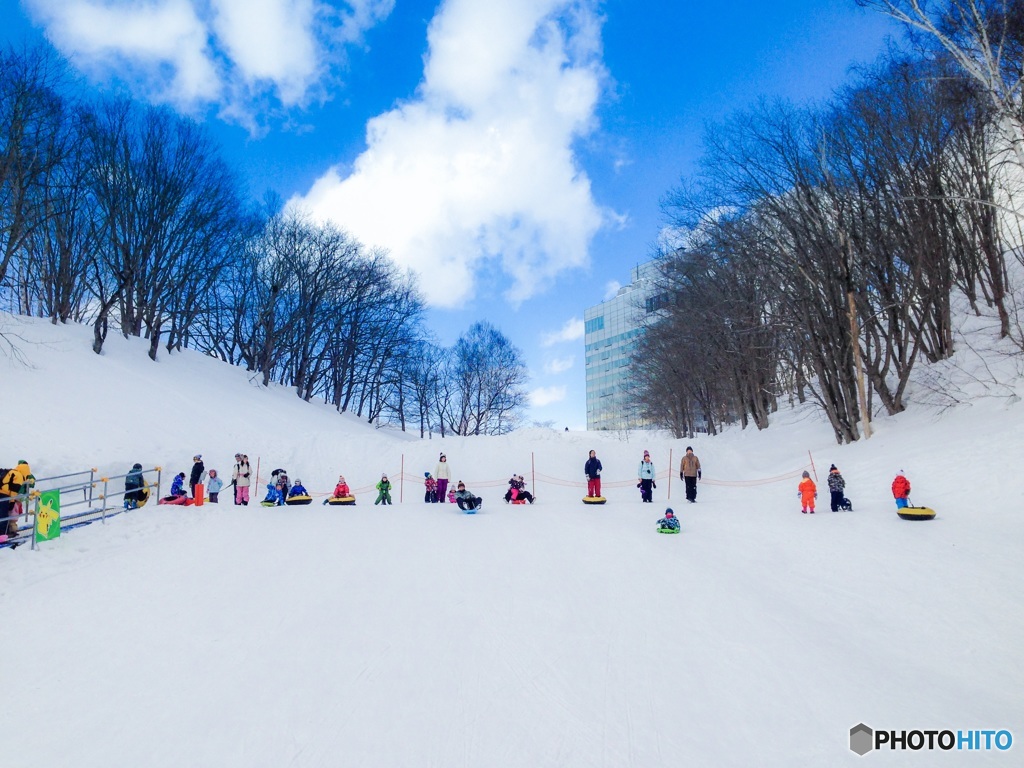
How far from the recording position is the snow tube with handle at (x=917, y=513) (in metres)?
10.9

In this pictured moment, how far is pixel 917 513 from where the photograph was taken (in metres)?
10.9

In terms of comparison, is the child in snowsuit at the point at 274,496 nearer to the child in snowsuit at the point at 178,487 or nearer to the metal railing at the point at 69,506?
the child in snowsuit at the point at 178,487

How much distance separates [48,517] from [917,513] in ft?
58.0

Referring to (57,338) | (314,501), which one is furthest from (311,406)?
(314,501)

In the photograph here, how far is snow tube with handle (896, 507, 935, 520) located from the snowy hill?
1.20 feet

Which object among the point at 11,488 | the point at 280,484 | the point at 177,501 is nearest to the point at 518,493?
the point at 280,484

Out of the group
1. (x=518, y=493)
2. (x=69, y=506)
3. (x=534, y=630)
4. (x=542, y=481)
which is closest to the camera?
(x=534, y=630)

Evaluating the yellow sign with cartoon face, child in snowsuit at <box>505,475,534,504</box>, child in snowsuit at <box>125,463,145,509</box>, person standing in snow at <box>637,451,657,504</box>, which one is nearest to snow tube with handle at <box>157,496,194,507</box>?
child in snowsuit at <box>125,463,145,509</box>

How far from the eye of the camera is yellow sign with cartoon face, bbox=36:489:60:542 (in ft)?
33.5

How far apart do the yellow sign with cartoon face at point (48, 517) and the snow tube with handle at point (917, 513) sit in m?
17.4

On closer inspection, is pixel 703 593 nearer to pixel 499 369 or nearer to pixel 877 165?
pixel 877 165

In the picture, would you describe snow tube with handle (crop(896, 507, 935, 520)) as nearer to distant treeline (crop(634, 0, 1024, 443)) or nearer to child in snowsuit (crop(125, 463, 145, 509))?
distant treeline (crop(634, 0, 1024, 443))

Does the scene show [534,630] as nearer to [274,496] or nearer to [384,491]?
[384,491]

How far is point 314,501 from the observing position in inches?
811
